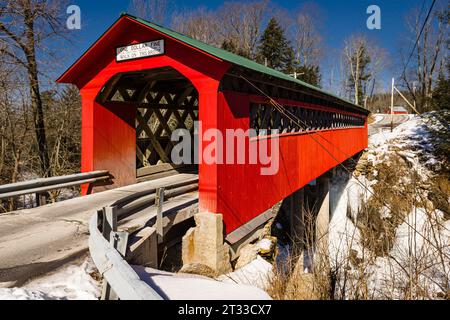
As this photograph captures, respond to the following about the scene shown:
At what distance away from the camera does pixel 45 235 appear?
4121 millimetres

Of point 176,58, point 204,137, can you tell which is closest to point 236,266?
point 204,137

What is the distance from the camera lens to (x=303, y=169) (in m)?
8.55

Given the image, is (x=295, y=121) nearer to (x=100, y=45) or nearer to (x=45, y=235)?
(x=100, y=45)

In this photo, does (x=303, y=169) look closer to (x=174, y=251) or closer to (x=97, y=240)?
(x=174, y=251)

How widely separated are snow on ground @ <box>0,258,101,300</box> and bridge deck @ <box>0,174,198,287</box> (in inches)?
6.7

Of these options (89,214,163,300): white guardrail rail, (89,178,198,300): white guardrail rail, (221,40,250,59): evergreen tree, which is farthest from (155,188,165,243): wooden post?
(221,40,250,59): evergreen tree

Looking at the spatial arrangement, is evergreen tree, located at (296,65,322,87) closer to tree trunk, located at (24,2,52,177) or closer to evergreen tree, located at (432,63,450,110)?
evergreen tree, located at (432,63,450,110)

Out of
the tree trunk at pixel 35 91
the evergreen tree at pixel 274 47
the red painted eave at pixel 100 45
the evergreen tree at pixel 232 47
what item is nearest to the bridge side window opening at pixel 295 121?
the red painted eave at pixel 100 45

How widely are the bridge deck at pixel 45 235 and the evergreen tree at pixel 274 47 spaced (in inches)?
1252

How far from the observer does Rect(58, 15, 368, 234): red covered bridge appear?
4820mm

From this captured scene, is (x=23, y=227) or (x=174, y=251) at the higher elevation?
(x=23, y=227)

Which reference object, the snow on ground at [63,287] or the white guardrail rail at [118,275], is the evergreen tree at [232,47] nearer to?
the snow on ground at [63,287]

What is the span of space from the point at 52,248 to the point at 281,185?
15.3 feet
